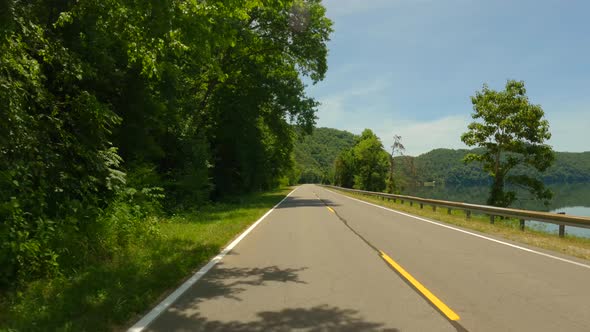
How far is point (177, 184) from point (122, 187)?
6765 millimetres

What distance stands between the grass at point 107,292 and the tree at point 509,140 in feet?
84.8

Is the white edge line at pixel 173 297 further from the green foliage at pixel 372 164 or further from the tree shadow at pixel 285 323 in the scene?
the green foliage at pixel 372 164

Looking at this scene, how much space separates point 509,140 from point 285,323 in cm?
2913

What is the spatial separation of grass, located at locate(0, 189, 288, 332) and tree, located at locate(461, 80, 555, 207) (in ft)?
84.8

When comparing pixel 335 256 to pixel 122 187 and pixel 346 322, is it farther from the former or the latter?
pixel 122 187

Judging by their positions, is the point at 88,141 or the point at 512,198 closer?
the point at 88,141

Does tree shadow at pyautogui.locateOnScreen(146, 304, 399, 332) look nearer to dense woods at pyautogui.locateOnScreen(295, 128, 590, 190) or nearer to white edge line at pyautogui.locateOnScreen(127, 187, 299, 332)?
white edge line at pyautogui.locateOnScreen(127, 187, 299, 332)

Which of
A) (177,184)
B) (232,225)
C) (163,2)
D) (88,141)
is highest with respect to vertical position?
(163,2)

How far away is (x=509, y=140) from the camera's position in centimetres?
2905

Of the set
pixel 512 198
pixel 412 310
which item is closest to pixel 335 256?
pixel 412 310

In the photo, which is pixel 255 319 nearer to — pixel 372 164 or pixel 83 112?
pixel 83 112

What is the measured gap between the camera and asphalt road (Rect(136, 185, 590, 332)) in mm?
4586

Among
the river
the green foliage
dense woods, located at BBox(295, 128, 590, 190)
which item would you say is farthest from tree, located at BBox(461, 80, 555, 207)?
the green foliage

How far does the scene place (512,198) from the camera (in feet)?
94.5
